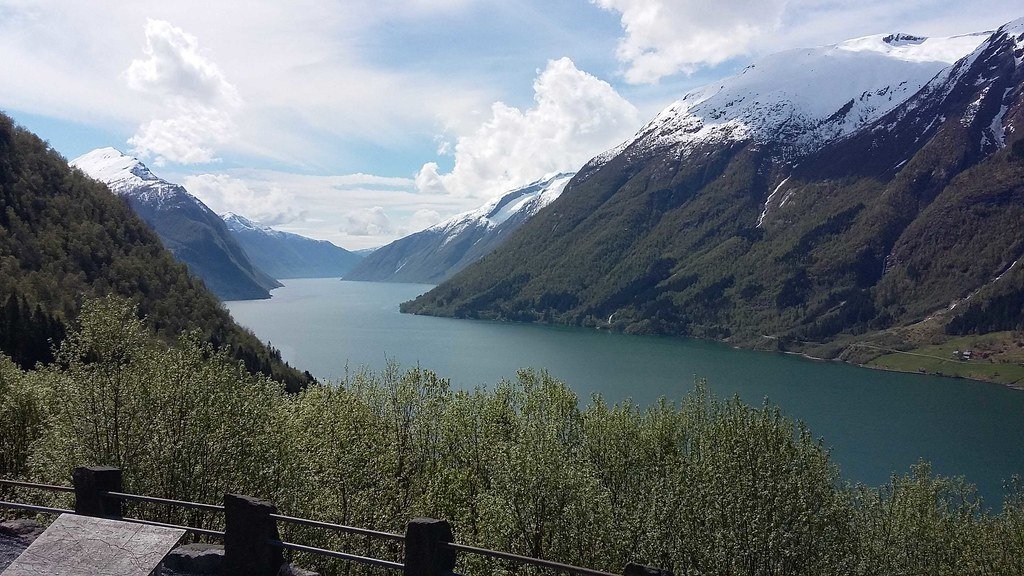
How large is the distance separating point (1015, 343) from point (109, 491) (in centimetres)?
24135

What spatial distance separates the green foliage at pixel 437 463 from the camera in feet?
87.9

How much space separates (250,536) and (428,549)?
3555mm

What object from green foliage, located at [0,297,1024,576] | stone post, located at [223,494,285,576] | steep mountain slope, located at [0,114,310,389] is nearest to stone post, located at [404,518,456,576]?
stone post, located at [223,494,285,576]

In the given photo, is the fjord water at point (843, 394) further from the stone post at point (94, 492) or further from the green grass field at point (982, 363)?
the stone post at point (94, 492)

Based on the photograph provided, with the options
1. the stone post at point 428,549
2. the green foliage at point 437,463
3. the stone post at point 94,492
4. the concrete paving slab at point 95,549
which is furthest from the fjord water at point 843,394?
the concrete paving slab at point 95,549

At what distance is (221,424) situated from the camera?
29266 millimetres

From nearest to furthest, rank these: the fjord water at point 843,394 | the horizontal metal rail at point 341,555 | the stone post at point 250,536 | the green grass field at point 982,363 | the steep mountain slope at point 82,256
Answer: the horizontal metal rail at point 341,555
the stone post at point 250,536
the fjord water at point 843,394
the steep mountain slope at point 82,256
the green grass field at point 982,363

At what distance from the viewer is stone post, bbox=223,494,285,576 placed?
12258 mm

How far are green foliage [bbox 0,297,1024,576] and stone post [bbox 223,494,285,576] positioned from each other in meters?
13.3

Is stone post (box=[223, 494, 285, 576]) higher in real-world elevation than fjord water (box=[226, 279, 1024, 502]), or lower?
higher

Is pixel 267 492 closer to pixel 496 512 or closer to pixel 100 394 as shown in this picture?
pixel 100 394

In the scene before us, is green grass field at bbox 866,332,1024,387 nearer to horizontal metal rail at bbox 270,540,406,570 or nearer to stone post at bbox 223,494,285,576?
horizontal metal rail at bbox 270,540,406,570

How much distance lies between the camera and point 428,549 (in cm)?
1141

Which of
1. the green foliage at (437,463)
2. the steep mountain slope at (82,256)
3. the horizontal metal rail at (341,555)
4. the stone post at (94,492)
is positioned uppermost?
the steep mountain slope at (82,256)
